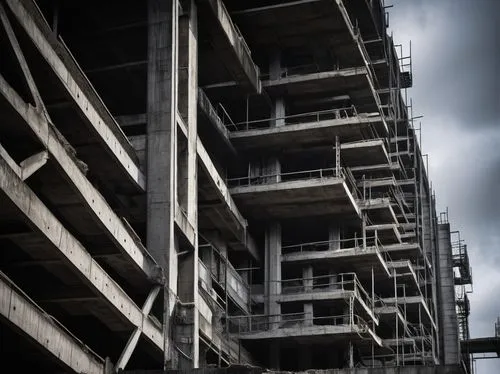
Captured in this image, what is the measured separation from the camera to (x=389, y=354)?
198 ft

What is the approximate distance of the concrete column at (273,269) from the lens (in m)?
54.4

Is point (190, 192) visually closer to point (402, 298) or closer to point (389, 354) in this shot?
point (389, 354)

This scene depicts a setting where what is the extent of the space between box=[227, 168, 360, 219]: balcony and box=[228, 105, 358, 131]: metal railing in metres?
2.80

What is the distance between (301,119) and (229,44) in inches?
450

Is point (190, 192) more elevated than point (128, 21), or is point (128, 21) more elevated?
point (128, 21)

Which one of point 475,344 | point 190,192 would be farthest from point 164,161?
point 475,344

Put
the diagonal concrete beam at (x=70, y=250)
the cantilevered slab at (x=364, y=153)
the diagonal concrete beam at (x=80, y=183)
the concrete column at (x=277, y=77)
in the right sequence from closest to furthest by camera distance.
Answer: the diagonal concrete beam at (x=70, y=250) → the diagonal concrete beam at (x=80, y=183) → the concrete column at (x=277, y=77) → the cantilevered slab at (x=364, y=153)

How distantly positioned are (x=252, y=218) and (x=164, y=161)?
607 inches

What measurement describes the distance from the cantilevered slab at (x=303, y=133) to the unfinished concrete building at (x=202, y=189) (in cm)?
12

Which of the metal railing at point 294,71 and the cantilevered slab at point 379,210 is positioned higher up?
the metal railing at point 294,71

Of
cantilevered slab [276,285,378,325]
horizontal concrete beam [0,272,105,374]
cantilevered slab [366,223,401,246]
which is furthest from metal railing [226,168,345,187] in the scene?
horizontal concrete beam [0,272,105,374]

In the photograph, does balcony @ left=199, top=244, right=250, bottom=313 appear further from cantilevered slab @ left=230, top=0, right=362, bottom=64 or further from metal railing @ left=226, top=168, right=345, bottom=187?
cantilevered slab @ left=230, top=0, right=362, bottom=64

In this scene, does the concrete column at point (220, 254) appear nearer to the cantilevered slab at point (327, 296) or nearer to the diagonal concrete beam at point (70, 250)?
the cantilevered slab at point (327, 296)

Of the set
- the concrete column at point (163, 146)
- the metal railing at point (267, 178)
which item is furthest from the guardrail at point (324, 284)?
the concrete column at point (163, 146)
